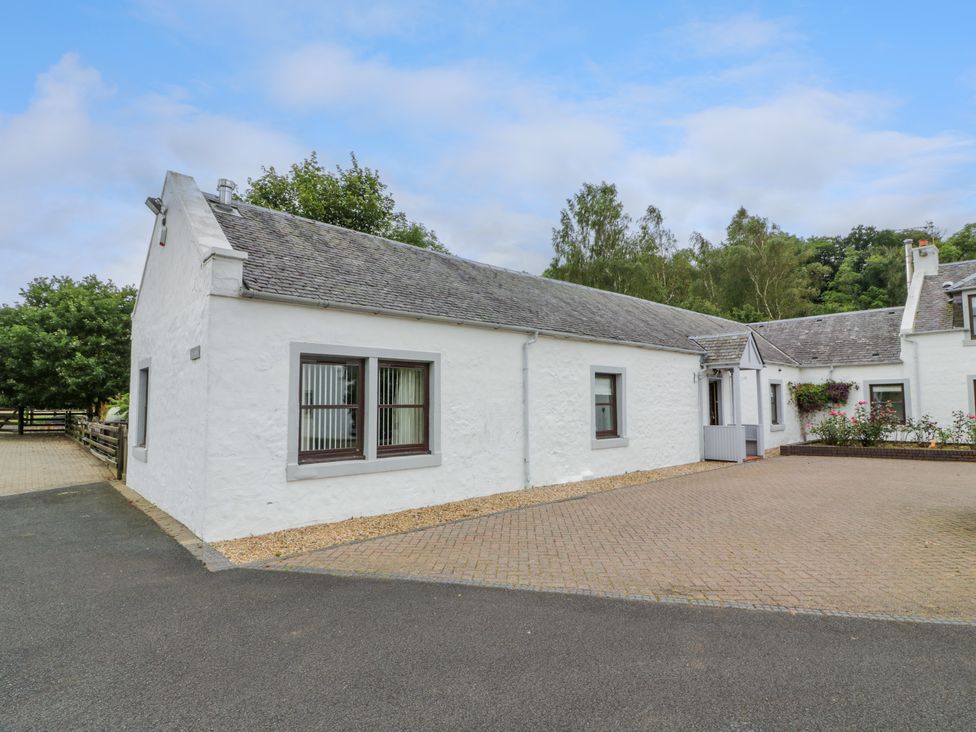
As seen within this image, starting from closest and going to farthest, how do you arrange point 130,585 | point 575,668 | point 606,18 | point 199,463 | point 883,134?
point 575,668, point 130,585, point 199,463, point 606,18, point 883,134

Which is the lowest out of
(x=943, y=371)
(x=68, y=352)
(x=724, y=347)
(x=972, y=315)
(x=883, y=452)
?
(x=883, y=452)

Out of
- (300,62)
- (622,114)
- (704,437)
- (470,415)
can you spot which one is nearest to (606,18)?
(622,114)

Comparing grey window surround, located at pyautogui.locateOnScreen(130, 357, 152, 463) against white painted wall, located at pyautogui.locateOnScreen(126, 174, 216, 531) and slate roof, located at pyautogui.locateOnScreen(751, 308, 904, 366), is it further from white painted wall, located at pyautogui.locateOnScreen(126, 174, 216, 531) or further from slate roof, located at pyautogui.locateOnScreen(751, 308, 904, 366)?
slate roof, located at pyautogui.locateOnScreen(751, 308, 904, 366)

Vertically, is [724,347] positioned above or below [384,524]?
above

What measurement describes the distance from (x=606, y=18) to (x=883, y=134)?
962cm

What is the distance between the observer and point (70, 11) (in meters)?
7.45

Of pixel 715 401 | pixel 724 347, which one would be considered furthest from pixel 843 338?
pixel 724 347

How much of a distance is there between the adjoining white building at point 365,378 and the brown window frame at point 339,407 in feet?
0.11

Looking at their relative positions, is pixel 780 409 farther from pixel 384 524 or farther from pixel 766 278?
pixel 766 278

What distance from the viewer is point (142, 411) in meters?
11.0

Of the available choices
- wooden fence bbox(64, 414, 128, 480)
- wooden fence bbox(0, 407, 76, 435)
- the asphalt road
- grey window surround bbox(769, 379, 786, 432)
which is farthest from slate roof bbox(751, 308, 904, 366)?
wooden fence bbox(0, 407, 76, 435)

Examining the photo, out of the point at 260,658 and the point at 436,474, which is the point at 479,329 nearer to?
the point at 436,474

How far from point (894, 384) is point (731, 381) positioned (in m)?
8.33

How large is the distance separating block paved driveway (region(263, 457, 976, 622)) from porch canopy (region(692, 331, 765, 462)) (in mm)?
4993
